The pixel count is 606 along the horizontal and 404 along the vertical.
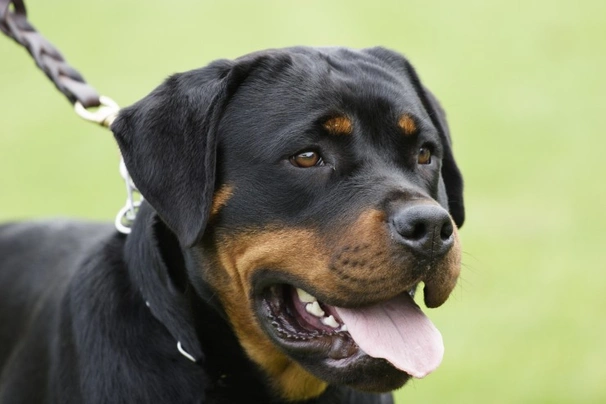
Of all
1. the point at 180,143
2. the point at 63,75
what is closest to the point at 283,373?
the point at 180,143

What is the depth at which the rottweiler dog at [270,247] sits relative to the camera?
3.05 m

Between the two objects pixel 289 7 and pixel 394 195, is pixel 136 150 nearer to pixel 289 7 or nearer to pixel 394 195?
pixel 394 195

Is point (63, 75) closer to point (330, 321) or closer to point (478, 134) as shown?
point (330, 321)

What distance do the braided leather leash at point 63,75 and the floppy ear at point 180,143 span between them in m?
0.51

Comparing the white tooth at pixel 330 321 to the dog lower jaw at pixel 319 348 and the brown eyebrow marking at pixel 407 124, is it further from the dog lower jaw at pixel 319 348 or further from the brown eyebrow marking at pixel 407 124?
the brown eyebrow marking at pixel 407 124

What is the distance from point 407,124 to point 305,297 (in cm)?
65

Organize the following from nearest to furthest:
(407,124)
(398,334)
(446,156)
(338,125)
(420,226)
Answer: (420,226)
(398,334)
(338,125)
(407,124)
(446,156)

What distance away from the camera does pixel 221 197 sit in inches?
129

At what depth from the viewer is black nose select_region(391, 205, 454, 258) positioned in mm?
2941

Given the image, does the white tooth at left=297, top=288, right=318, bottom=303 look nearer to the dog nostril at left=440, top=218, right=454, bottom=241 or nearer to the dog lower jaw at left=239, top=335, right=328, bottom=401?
the dog lower jaw at left=239, top=335, right=328, bottom=401

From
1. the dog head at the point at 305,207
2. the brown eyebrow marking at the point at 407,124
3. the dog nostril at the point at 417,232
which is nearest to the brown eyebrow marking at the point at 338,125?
the dog head at the point at 305,207

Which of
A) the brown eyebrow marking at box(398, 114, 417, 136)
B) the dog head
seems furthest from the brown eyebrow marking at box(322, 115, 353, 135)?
the brown eyebrow marking at box(398, 114, 417, 136)

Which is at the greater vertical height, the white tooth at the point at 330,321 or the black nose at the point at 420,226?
the black nose at the point at 420,226

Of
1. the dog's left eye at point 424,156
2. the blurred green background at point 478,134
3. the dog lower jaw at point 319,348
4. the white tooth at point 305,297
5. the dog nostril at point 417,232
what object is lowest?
the blurred green background at point 478,134
